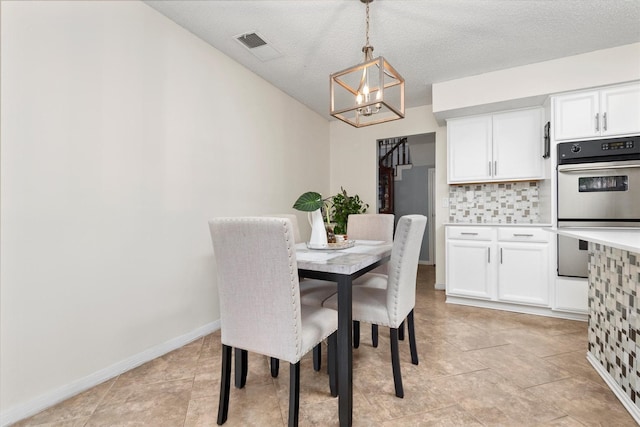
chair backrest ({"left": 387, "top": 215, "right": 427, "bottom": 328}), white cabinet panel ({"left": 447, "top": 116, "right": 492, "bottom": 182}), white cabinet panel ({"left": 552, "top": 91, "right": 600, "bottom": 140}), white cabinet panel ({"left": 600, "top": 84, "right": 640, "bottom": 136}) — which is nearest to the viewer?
chair backrest ({"left": 387, "top": 215, "right": 427, "bottom": 328})

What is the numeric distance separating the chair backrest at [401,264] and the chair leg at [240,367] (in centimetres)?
87

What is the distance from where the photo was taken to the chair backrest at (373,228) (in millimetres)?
2619

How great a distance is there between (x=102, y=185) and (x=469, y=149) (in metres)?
3.58

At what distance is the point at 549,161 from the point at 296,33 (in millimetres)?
2734

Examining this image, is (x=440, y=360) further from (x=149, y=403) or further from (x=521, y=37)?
(x=521, y=37)

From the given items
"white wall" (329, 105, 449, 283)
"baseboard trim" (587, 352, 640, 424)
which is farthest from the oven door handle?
"baseboard trim" (587, 352, 640, 424)

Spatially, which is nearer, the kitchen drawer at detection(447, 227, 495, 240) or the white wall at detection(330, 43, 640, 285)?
the white wall at detection(330, 43, 640, 285)

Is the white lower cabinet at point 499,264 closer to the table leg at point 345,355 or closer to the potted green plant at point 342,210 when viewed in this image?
the potted green plant at point 342,210

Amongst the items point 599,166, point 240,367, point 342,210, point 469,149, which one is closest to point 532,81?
point 469,149

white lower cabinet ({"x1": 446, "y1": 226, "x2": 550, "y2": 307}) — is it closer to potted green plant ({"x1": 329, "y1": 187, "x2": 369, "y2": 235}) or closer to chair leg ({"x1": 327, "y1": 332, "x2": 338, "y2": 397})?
potted green plant ({"x1": 329, "y1": 187, "x2": 369, "y2": 235})

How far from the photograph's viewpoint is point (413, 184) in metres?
6.19

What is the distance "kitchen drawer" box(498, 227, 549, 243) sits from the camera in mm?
3020

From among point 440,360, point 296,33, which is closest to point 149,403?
point 440,360

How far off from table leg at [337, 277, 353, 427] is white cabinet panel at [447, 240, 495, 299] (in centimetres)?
244
